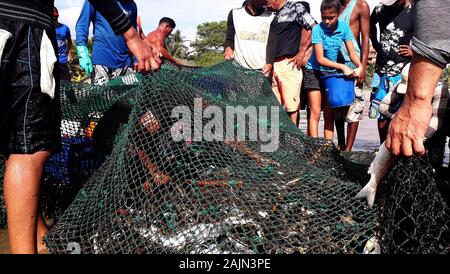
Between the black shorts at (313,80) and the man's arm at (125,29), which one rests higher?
the man's arm at (125,29)

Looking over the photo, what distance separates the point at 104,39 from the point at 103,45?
0.25 ft

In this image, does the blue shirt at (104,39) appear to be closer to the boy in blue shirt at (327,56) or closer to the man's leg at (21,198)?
the boy in blue shirt at (327,56)

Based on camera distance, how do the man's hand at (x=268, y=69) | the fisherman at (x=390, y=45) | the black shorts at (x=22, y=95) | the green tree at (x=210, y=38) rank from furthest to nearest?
the green tree at (x=210, y=38)
the man's hand at (x=268, y=69)
the fisherman at (x=390, y=45)
the black shorts at (x=22, y=95)

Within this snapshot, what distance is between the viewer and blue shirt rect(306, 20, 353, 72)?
529cm

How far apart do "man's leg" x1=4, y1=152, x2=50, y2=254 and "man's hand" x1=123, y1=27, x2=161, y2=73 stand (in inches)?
33.8

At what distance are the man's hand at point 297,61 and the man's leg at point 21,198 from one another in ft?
14.7

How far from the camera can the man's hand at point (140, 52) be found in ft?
8.95

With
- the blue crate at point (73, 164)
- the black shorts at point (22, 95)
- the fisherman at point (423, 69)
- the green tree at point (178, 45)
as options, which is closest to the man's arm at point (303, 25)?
the blue crate at point (73, 164)

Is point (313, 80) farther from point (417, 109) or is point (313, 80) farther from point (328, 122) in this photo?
point (417, 109)

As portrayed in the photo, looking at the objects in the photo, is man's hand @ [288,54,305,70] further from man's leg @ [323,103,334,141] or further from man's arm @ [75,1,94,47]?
man's arm @ [75,1,94,47]

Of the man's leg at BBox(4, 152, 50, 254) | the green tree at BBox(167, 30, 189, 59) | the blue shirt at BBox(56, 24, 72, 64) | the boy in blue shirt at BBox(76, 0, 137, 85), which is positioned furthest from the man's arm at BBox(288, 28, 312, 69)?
the green tree at BBox(167, 30, 189, 59)

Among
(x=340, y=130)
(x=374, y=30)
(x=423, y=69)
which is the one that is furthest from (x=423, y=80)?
(x=374, y=30)
